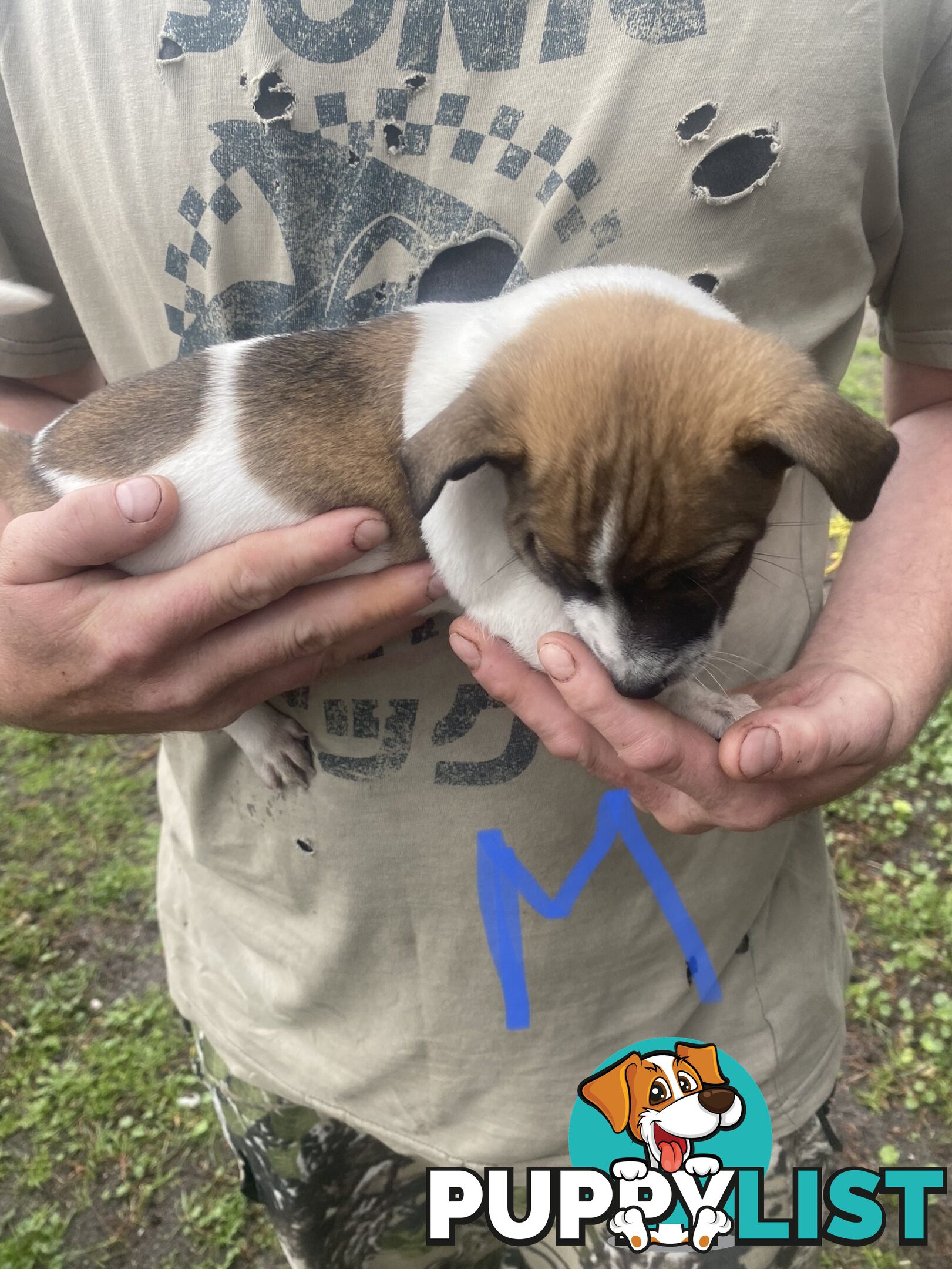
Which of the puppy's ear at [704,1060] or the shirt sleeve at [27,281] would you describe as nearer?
the shirt sleeve at [27,281]

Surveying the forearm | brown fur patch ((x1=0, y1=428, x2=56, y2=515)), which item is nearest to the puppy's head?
the forearm

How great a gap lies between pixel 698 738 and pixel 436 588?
665 millimetres

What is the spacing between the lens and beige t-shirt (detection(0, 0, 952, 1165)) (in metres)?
1.76

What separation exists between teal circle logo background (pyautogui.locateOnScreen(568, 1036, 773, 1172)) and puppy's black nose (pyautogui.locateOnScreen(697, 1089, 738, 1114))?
3 cm

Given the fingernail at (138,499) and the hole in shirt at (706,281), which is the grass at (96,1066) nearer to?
the fingernail at (138,499)

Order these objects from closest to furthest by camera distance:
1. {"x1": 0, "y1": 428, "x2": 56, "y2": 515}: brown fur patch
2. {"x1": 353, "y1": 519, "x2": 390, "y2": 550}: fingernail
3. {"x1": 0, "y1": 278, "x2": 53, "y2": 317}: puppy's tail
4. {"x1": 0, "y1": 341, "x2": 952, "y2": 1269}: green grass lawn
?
{"x1": 353, "y1": 519, "x2": 390, "y2": 550}: fingernail → {"x1": 0, "y1": 278, "x2": 53, "y2": 317}: puppy's tail → {"x1": 0, "y1": 428, "x2": 56, "y2": 515}: brown fur patch → {"x1": 0, "y1": 341, "x2": 952, "y2": 1269}: green grass lawn

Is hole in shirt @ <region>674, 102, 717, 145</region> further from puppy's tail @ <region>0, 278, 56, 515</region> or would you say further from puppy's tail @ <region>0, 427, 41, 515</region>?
puppy's tail @ <region>0, 427, 41, 515</region>

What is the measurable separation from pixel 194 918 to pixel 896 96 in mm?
2542

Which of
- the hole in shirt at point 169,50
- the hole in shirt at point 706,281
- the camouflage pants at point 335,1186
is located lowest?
the camouflage pants at point 335,1186

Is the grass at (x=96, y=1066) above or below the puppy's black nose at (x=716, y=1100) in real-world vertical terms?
below

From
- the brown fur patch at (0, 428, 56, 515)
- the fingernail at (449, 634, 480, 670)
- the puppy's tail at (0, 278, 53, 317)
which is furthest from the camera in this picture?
the brown fur patch at (0, 428, 56, 515)

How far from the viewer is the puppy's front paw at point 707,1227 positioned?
6.75 feet

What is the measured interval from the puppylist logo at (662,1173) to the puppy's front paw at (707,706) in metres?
0.77

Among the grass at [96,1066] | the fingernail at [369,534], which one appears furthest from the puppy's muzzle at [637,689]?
the grass at [96,1066]
